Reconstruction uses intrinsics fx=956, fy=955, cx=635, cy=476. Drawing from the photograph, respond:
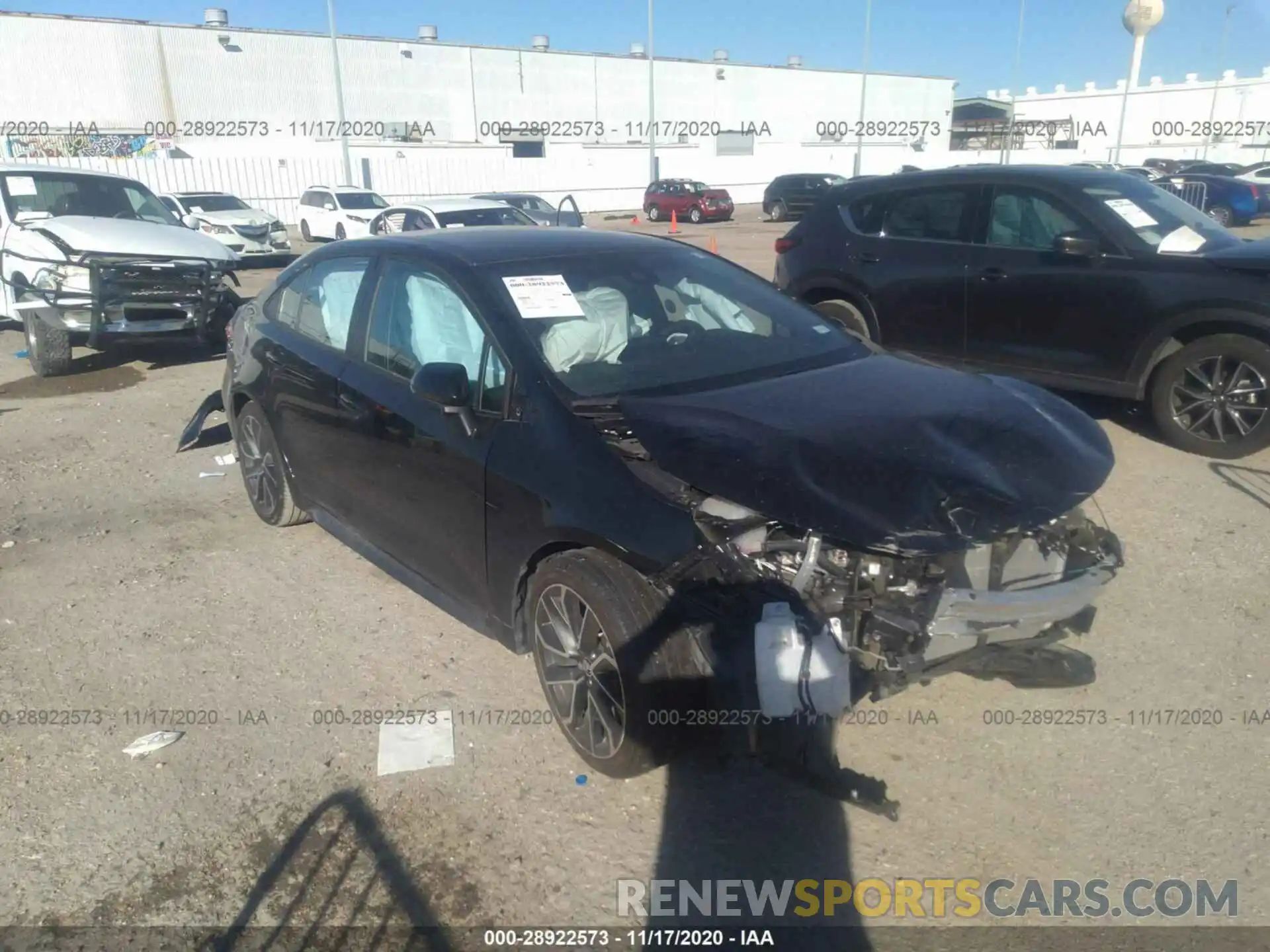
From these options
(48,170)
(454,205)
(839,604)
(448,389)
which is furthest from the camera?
(454,205)

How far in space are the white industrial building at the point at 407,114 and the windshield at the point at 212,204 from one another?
30.3 ft

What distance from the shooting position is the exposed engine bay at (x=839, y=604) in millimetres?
2717

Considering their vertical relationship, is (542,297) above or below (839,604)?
above

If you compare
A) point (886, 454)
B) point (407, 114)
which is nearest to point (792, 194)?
point (407, 114)

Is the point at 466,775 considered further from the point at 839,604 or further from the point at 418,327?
the point at 418,327

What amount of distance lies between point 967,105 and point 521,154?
43.7 meters

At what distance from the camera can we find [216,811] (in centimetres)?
311

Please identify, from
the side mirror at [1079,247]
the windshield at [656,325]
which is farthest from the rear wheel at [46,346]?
the side mirror at [1079,247]

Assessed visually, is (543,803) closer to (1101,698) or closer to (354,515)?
(354,515)

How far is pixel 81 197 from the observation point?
35.5 ft

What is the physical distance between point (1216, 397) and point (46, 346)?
9828mm

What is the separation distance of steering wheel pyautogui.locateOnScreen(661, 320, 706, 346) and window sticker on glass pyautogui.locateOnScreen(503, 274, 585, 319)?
36 centimetres

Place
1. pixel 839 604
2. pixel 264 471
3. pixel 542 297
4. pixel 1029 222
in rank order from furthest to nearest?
pixel 1029 222 < pixel 264 471 < pixel 542 297 < pixel 839 604

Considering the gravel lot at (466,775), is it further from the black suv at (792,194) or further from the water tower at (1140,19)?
the water tower at (1140,19)
